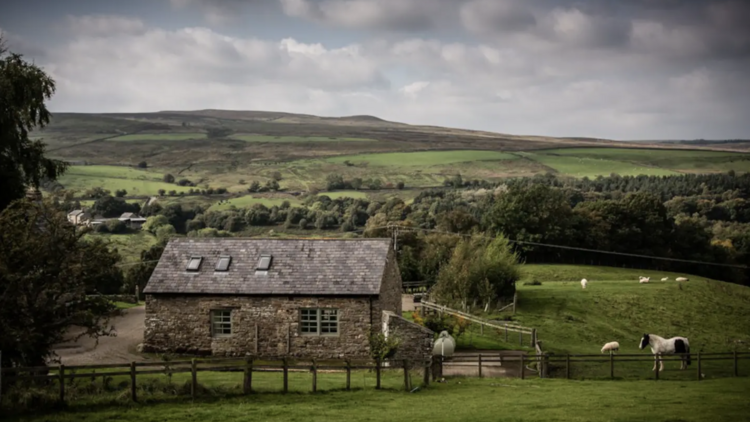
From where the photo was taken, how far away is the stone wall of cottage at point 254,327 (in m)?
34.0

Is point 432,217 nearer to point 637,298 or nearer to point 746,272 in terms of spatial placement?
point 746,272

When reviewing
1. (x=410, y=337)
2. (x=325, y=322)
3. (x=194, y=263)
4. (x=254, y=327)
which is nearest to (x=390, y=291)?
(x=325, y=322)

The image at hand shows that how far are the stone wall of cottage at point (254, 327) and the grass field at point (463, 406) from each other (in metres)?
7.98

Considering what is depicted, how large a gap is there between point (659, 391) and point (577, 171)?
6154 inches

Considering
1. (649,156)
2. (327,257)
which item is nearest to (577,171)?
(649,156)

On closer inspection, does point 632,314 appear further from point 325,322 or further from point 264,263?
point 264,263

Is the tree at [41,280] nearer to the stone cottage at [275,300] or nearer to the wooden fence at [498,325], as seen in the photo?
the stone cottage at [275,300]

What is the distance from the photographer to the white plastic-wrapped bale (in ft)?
114

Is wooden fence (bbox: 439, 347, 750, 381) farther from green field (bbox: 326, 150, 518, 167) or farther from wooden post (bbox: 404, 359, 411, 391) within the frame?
green field (bbox: 326, 150, 518, 167)

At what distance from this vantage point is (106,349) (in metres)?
35.4

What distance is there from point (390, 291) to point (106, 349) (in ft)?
44.3

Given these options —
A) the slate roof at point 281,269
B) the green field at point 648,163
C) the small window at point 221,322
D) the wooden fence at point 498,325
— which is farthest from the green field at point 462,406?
the green field at point 648,163

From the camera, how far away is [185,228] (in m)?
113

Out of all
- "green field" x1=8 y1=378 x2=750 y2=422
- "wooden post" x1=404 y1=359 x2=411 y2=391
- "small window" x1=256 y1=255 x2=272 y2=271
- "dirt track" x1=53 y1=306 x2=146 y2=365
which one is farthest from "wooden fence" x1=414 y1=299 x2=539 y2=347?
"dirt track" x1=53 y1=306 x2=146 y2=365
